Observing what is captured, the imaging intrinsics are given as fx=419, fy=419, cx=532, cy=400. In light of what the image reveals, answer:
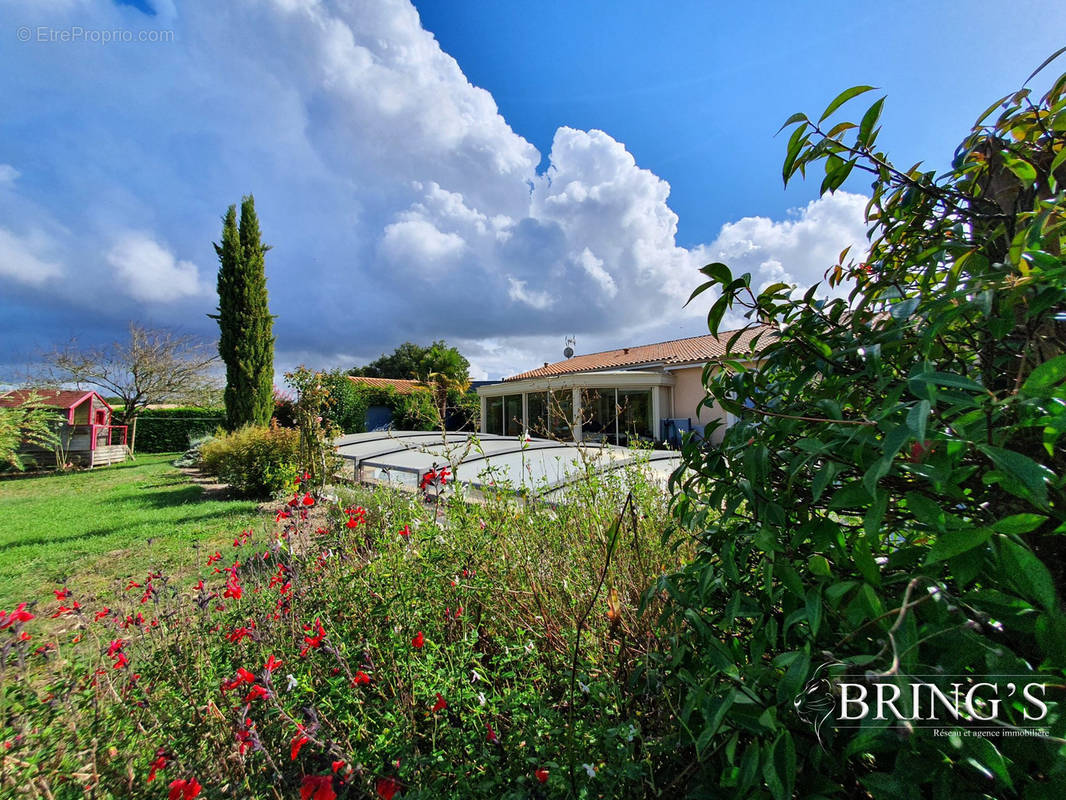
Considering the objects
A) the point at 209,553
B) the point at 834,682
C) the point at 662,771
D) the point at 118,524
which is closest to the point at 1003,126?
the point at 834,682

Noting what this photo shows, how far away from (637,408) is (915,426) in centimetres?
1711

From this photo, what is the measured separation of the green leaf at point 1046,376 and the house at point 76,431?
22.5m

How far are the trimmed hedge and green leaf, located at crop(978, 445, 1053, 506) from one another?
28687 millimetres

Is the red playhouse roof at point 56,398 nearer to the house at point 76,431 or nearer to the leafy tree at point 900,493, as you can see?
the house at point 76,431

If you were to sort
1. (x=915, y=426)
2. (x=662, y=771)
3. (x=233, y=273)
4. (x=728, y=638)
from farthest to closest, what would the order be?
(x=233, y=273)
(x=662, y=771)
(x=728, y=638)
(x=915, y=426)

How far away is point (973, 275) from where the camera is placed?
0.89 m

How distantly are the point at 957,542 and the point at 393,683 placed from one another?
2064 millimetres

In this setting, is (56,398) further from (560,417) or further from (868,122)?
(868,122)

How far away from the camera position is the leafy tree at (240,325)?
16.1m

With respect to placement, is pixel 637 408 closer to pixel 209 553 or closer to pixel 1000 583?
pixel 209 553

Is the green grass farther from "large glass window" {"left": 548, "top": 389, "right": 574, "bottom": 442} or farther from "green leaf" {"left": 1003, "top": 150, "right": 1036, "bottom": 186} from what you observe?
"green leaf" {"left": 1003, "top": 150, "right": 1036, "bottom": 186}

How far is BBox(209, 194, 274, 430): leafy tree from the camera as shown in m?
16.1

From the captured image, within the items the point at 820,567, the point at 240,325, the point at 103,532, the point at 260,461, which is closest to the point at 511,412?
the point at 240,325

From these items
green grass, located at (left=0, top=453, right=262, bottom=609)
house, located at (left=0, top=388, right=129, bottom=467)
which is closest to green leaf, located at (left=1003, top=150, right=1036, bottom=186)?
green grass, located at (left=0, top=453, right=262, bottom=609)
